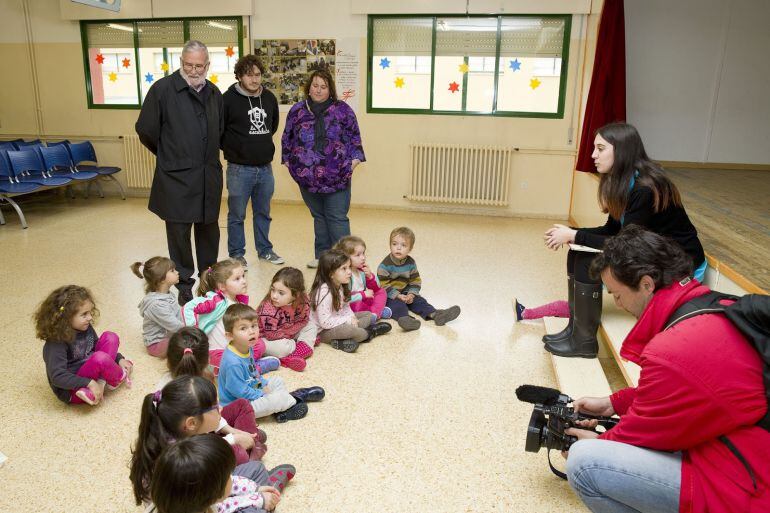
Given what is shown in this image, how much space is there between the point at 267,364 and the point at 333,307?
0.49m

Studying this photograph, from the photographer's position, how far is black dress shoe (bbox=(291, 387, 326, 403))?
2609mm

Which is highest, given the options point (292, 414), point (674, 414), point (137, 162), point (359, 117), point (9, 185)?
point (359, 117)

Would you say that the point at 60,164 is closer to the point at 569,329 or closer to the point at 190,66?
the point at 190,66

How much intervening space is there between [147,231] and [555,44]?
4.67 metres

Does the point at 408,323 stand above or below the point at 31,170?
below

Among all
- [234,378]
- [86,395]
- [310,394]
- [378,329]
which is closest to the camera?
[234,378]

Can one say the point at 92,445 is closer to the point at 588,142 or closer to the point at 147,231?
the point at 147,231

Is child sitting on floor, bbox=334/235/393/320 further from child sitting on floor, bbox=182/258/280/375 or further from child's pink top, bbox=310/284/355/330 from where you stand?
child sitting on floor, bbox=182/258/280/375

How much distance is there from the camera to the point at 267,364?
9.51ft

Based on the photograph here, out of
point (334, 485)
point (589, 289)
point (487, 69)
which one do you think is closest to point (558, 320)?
point (589, 289)

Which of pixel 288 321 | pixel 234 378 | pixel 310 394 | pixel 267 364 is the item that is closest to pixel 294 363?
pixel 267 364

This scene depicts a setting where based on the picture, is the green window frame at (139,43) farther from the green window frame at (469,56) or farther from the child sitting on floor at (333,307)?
the child sitting on floor at (333,307)

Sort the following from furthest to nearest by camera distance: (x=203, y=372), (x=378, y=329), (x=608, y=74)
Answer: (x=608, y=74)
(x=378, y=329)
(x=203, y=372)

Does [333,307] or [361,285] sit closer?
[333,307]
